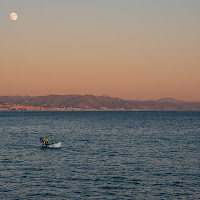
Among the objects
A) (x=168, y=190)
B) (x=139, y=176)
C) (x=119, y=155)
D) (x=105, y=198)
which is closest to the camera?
(x=105, y=198)

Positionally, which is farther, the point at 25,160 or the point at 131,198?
the point at 25,160

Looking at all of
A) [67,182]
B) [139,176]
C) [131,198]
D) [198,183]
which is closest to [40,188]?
[67,182]

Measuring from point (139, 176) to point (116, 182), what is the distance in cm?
451

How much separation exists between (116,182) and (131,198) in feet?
20.6

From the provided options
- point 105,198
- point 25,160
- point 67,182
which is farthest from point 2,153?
point 105,198

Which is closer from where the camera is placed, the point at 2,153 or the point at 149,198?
the point at 149,198

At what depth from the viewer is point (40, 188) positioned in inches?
1476

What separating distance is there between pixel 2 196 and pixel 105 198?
10.5 m

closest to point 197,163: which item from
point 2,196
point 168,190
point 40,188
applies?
point 168,190

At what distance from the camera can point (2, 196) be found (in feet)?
112

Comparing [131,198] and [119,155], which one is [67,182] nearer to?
[131,198]

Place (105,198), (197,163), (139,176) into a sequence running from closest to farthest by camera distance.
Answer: (105,198)
(139,176)
(197,163)

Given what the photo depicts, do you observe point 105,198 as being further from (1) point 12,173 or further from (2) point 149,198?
(1) point 12,173

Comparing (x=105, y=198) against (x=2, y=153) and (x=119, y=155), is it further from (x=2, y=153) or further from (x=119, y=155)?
(x=2, y=153)
